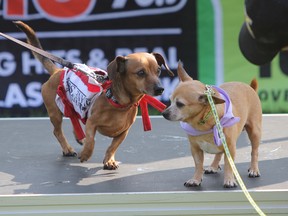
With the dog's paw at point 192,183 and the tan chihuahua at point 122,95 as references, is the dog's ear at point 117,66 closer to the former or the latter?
the tan chihuahua at point 122,95

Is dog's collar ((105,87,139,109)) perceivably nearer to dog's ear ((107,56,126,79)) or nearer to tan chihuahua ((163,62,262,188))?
dog's ear ((107,56,126,79))

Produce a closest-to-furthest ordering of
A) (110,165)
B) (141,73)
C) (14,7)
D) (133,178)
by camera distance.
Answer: (133,178) < (141,73) < (110,165) < (14,7)

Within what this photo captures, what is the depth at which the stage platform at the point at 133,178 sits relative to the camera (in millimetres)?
2754

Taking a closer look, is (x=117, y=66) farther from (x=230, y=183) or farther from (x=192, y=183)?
(x=230, y=183)

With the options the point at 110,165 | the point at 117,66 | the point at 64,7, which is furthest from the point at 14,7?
the point at 110,165

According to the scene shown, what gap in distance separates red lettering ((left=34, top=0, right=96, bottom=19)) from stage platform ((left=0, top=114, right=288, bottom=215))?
1767 millimetres

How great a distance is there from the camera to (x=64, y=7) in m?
6.25

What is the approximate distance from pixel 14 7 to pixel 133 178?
3.57 m

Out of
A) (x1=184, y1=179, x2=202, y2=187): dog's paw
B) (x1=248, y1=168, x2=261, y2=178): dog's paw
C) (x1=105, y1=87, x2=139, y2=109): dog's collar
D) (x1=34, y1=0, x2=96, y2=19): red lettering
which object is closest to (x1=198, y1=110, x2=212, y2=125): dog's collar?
(x1=184, y1=179, x2=202, y2=187): dog's paw

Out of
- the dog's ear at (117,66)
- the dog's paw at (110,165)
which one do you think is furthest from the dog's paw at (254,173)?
the dog's ear at (117,66)

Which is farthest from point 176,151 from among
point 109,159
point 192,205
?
point 192,205

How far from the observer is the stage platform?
9.04ft

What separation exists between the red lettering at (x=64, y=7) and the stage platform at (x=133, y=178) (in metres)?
1.77

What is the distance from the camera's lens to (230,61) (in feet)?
20.5
